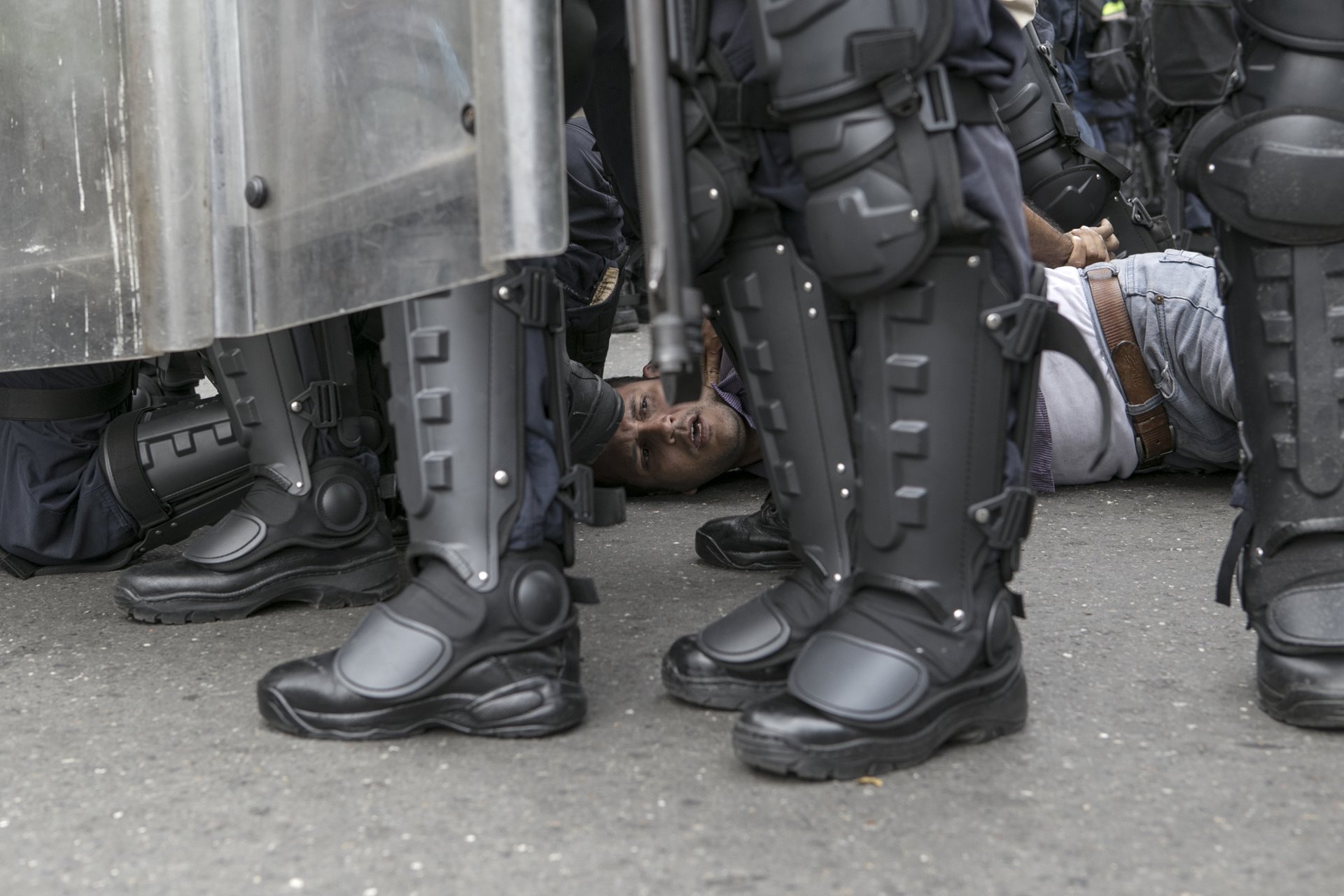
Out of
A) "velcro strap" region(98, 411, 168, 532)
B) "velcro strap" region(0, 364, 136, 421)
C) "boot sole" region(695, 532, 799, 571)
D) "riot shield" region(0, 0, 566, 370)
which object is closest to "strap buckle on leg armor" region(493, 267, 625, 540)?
"riot shield" region(0, 0, 566, 370)

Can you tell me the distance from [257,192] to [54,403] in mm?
1015

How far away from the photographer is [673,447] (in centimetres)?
296

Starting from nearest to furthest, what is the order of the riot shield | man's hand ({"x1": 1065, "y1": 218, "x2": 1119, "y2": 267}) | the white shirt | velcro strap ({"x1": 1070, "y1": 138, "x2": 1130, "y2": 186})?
the riot shield, the white shirt, man's hand ({"x1": 1065, "y1": 218, "x2": 1119, "y2": 267}), velcro strap ({"x1": 1070, "y1": 138, "x2": 1130, "y2": 186})

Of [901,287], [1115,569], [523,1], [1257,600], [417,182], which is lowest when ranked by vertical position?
[1115,569]

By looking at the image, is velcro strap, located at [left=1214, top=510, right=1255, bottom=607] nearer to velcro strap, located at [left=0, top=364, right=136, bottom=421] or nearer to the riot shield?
the riot shield

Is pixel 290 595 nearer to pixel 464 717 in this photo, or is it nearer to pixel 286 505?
pixel 286 505

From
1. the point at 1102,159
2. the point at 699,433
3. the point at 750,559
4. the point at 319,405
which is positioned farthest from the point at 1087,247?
the point at 319,405

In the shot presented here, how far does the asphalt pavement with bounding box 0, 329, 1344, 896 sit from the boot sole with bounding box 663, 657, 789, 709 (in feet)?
0.05

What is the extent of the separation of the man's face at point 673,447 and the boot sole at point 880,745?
1.48 metres

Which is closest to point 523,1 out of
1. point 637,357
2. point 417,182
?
point 417,182

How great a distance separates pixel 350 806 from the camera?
138 cm

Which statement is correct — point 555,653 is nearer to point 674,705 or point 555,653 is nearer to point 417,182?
point 674,705

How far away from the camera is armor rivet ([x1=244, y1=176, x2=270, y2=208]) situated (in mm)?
1611

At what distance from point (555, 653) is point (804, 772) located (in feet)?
1.08
